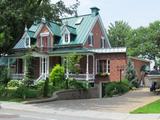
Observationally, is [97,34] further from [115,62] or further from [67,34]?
[115,62]

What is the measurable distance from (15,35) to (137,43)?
113 ft

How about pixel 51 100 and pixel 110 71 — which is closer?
pixel 51 100

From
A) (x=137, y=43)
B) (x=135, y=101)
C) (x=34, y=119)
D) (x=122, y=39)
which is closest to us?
(x=34, y=119)

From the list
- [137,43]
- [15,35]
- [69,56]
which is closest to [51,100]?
[69,56]

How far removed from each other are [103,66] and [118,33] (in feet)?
133

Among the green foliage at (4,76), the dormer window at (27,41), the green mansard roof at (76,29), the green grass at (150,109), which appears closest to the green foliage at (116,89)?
the green grass at (150,109)

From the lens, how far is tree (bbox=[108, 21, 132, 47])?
84169 millimetres

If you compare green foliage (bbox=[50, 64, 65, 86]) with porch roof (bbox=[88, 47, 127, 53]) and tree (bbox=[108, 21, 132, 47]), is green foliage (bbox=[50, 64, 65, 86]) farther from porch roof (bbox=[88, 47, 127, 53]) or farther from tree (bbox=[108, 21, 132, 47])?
tree (bbox=[108, 21, 132, 47])

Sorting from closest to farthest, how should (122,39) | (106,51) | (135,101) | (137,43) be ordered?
(135,101) < (106,51) < (137,43) < (122,39)

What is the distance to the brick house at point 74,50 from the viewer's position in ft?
146

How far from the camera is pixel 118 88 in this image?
34156mm

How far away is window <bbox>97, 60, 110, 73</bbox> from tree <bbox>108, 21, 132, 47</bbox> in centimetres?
3764

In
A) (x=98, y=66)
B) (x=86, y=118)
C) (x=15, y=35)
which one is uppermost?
(x=15, y=35)

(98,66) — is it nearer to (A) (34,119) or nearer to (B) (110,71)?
(B) (110,71)
